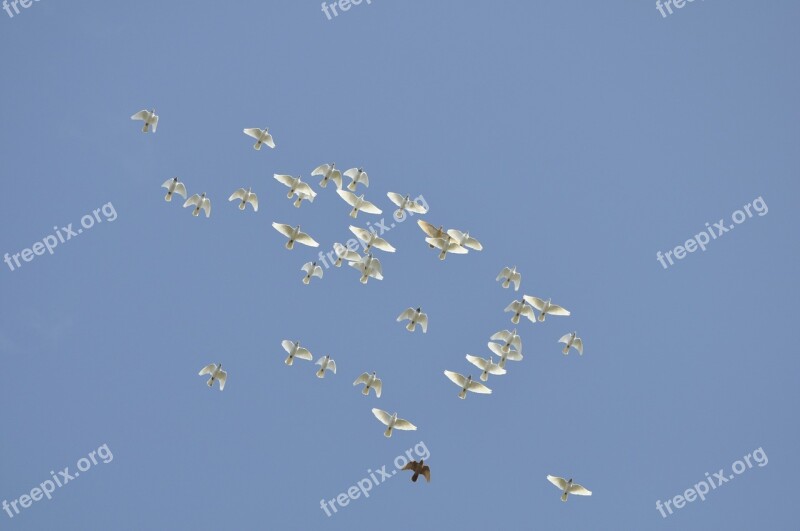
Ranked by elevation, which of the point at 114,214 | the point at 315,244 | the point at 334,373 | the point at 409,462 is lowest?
the point at 409,462

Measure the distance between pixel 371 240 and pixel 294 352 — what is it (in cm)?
705

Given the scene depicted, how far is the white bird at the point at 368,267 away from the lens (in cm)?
6456

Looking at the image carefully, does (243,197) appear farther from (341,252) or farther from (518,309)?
(518,309)

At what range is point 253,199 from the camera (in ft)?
217

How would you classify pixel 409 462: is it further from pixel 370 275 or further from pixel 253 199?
pixel 253 199

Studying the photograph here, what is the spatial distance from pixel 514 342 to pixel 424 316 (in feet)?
16.0

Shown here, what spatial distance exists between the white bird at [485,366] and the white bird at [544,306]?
369cm

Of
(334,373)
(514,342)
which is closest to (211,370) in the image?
(334,373)

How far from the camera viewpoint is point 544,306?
6600 centimetres

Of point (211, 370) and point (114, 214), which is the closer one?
point (211, 370)

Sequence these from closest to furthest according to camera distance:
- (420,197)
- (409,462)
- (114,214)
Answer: (409,462) < (420,197) < (114,214)

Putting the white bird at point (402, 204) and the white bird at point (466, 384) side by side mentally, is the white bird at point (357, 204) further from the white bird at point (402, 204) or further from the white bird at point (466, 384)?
the white bird at point (466, 384)

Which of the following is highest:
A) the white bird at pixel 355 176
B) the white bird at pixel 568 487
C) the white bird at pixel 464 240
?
the white bird at pixel 355 176

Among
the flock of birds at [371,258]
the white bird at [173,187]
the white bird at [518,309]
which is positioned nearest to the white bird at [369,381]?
the flock of birds at [371,258]
